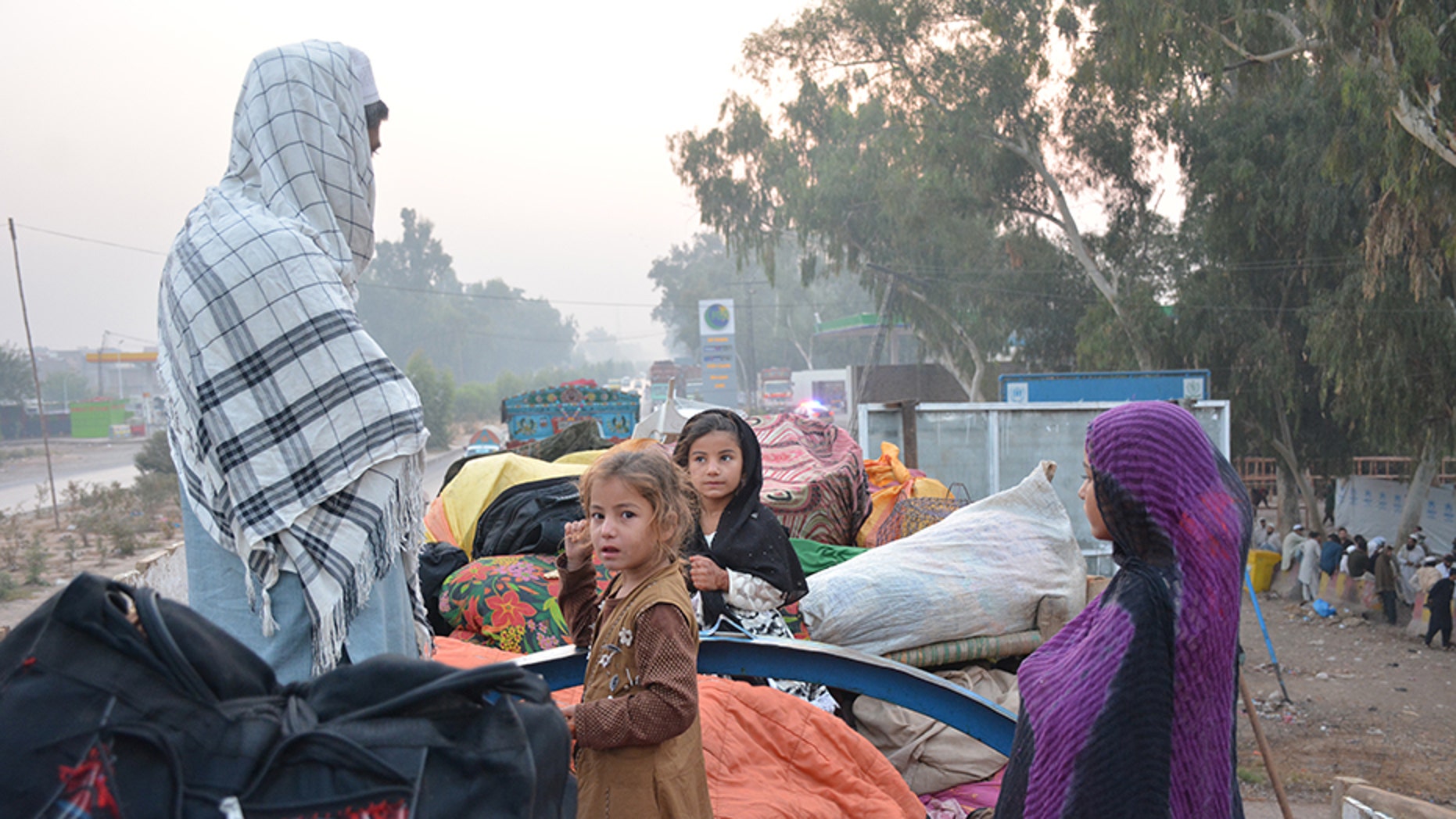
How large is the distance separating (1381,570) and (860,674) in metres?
13.1

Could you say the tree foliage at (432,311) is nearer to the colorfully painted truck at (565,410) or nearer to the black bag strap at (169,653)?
the colorfully painted truck at (565,410)

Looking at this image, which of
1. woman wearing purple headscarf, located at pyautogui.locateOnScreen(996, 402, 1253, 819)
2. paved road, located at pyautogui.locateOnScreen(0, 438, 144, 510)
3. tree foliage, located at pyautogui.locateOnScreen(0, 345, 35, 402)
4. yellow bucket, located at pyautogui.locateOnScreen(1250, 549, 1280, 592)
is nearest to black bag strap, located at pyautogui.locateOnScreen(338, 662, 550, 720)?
woman wearing purple headscarf, located at pyautogui.locateOnScreen(996, 402, 1253, 819)

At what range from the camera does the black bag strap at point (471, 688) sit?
85 centimetres

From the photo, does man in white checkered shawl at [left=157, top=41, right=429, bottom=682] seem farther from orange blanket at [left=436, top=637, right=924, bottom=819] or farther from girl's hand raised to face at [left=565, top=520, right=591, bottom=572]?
orange blanket at [left=436, top=637, right=924, bottom=819]

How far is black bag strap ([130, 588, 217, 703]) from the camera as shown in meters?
0.81

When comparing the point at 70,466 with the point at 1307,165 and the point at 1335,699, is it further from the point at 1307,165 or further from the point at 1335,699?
the point at 1335,699

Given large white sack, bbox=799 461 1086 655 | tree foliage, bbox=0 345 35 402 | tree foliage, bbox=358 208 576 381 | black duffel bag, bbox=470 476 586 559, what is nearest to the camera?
large white sack, bbox=799 461 1086 655

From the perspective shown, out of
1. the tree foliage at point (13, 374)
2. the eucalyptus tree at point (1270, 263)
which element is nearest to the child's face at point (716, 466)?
the eucalyptus tree at point (1270, 263)

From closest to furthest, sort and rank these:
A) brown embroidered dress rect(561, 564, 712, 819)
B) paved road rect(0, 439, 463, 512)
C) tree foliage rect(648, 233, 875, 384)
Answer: brown embroidered dress rect(561, 564, 712, 819), paved road rect(0, 439, 463, 512), tree foliage rect(648, 233, 875, 384)

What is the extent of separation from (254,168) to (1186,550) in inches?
68.5

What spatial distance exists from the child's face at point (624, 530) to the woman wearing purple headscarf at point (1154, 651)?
77cm

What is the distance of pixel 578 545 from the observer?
6.75 ft

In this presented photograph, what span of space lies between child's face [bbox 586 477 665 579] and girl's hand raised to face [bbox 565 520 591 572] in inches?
4.4

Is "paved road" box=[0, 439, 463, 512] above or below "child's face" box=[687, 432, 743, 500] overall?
below
